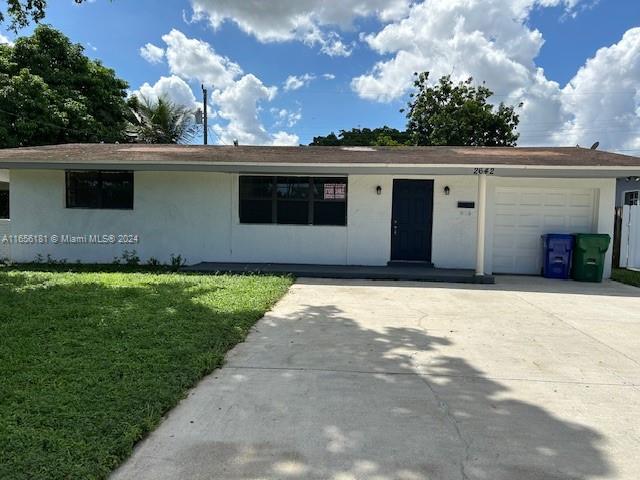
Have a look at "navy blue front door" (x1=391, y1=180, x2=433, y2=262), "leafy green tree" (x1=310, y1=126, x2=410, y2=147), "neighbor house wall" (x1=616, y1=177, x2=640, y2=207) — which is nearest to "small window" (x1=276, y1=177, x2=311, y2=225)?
"navy blue front door" (x1=391, y1=180, x2=433, y2=262)

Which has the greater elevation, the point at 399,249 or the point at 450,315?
the point at 399,249

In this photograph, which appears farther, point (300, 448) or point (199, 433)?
point (199, 433)

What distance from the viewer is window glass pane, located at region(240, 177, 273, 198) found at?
11.1 metres

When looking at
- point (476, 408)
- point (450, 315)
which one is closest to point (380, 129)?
point (450, 315)

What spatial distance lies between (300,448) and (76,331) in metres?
3.51

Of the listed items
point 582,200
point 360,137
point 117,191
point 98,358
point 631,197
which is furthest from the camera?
point 360,137

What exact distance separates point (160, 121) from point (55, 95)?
655cm

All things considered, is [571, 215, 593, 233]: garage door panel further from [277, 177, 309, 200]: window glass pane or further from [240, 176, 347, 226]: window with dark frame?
[277, 177, 309, 200]: window glass pane

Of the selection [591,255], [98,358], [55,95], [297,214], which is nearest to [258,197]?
[297,214]

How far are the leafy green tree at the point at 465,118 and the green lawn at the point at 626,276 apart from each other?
16982mm

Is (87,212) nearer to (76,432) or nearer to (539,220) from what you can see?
(76,432)

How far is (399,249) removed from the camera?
36.2 ft

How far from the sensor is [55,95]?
18547 mm

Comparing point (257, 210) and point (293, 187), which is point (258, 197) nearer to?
point (257, 210)
